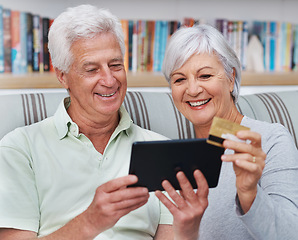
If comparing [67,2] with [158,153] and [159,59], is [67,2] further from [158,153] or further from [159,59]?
[158,153]

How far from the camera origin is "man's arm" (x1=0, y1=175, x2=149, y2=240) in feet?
3.45

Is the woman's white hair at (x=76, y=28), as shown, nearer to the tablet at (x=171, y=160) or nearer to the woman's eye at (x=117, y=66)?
the woman's eye at (x=117, y=66)

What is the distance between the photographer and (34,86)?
7.13 feet

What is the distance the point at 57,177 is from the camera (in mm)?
1354

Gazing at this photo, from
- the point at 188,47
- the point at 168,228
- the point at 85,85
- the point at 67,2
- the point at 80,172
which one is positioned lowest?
the point at 168,228

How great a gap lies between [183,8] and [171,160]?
1833 millimetres

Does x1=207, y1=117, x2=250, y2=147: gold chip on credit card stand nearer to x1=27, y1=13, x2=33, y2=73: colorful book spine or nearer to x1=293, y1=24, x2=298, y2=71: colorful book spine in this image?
x1=27, y1=13, x2=33, y2=73: colorful book spine

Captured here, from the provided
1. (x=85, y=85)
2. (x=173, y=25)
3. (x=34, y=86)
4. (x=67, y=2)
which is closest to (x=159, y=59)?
(x=173, y=25)

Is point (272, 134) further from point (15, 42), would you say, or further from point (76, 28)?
point (15, 42)

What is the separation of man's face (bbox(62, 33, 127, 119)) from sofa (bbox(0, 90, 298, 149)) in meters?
0.23

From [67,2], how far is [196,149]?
1.72 m

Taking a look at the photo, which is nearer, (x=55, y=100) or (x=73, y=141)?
(x=73, y=141)

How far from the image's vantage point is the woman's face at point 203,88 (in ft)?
4.50

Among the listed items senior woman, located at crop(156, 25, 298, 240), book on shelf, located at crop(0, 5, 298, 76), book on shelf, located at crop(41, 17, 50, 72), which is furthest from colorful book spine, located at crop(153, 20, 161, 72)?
senior woman, located at crop(156, 25, 298, 240)
